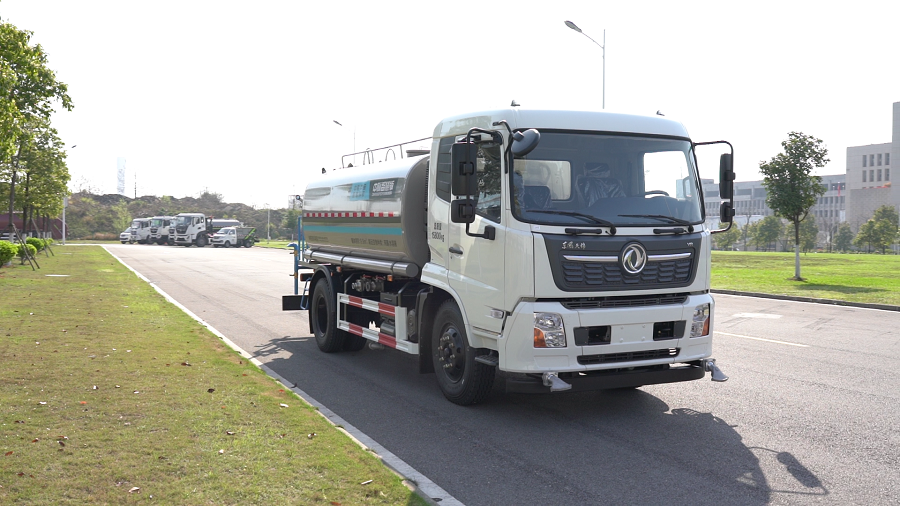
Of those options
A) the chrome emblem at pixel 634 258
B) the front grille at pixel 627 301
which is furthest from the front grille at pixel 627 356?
the chrome emblem at pixel 634 258

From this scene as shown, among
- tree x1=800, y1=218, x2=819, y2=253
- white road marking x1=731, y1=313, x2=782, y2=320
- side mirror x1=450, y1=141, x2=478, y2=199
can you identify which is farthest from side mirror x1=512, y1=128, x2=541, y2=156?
tree x1=800, y1=218, x2=819, y2=253

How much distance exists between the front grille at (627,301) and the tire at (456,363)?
1095 mm

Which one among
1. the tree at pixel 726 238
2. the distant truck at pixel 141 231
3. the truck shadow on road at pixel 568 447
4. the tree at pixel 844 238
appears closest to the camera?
the truck shadow on road at pixel 568 447

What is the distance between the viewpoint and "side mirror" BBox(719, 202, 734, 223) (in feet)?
25.5

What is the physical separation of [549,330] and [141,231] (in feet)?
255

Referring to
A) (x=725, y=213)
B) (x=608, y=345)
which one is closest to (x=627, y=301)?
(x=608, y=345)

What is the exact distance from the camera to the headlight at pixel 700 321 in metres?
7.02

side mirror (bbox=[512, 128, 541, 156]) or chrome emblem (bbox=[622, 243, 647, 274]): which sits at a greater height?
side mirror (bbox=[512, 128, 541, 156])

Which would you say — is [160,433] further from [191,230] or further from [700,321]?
[191,230]

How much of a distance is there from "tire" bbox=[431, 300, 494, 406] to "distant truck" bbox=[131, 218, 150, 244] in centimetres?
7485

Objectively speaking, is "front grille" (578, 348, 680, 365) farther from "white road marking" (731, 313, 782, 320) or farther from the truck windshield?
"white road marking" (731, 313, 782, 320)

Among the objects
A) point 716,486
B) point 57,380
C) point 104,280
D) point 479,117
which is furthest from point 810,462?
point 104,280

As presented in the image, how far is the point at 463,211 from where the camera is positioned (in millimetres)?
6777

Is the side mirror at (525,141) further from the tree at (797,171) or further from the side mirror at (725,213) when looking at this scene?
the tree at (797,171)
